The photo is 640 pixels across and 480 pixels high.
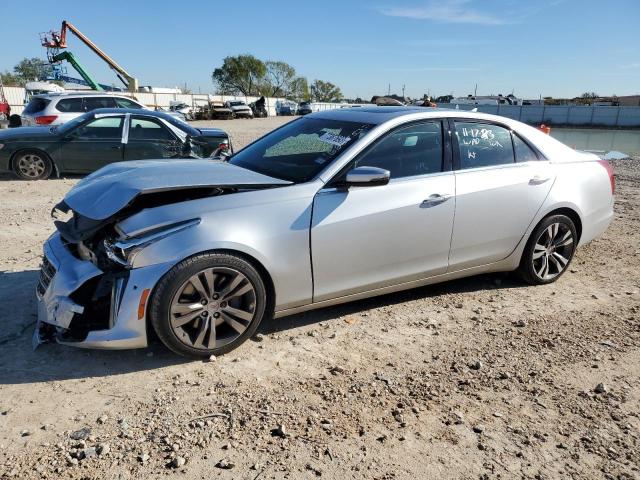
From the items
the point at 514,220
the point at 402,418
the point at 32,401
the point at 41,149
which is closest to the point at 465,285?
the point at 514,220

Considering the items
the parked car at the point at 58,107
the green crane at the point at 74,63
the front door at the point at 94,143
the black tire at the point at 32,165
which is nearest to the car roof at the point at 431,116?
the front door at the point at 94,143

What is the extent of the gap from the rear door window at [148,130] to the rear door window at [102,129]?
26 cm

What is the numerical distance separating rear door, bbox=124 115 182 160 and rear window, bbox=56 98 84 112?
3806mm

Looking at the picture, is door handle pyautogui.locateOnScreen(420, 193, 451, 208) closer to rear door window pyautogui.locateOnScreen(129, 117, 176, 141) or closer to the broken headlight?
the broken headlight

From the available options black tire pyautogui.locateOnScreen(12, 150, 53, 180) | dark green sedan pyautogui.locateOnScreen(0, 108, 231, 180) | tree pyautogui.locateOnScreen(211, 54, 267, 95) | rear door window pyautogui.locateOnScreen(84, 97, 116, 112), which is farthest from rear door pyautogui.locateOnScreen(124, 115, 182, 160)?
tree pyautogui.locateOnScreen(211, 54, 267, 95)

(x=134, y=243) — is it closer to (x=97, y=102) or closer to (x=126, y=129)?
(x=126, y=129)

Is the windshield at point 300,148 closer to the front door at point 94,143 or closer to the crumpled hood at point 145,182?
the crumpled hood at point 145,182

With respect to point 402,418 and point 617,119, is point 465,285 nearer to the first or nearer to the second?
point 402,418

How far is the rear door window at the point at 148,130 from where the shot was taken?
935cm

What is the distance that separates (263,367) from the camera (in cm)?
326

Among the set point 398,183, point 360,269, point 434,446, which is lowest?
point 434,446

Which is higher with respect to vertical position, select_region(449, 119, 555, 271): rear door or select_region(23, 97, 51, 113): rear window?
select_region(23, 97, 51, 113): rear window

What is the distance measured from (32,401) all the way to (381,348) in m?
2.21

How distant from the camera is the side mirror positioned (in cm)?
345
